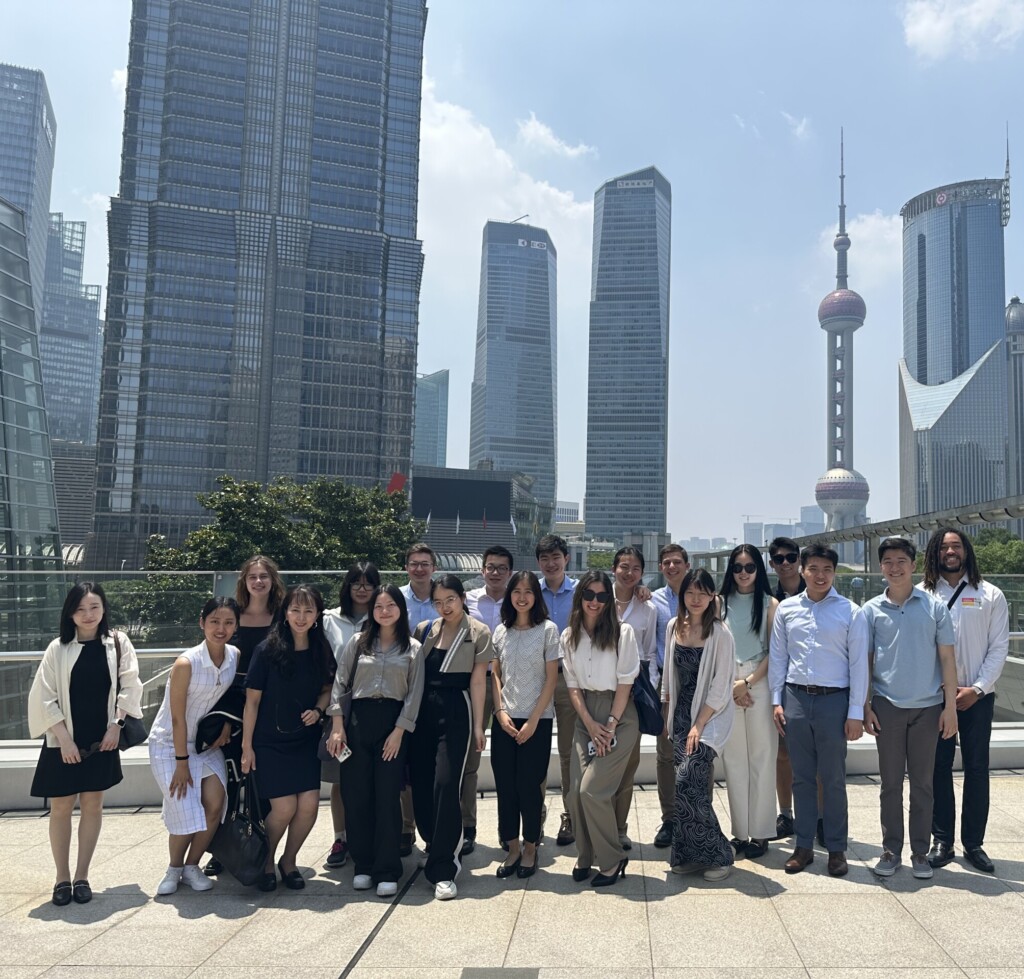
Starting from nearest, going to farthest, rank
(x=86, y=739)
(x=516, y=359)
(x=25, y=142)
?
(x=86, y=739)
(x=25, y=142)
(x=516, y=359)

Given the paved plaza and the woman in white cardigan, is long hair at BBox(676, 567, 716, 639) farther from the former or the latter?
the paved plaza

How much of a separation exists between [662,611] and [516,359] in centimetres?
17940

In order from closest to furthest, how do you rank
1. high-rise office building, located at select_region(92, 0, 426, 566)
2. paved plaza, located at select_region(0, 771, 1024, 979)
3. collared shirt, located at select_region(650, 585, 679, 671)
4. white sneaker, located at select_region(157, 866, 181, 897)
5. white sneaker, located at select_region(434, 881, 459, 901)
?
paved plaza, located at select_region(0, 771, 1024, 979)
white sneaker, located at select_region(434, 881, 459, 901)
white sneaker, located at select_region(157, 866, 181, 897)
collared shirt, located at select_region(650, 585, 679, 671)
high-rise office building, located at select_region(92, 0, 426, 566)

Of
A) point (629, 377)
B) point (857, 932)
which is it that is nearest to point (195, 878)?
point (857, 932)

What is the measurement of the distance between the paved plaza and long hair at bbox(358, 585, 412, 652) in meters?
1.22

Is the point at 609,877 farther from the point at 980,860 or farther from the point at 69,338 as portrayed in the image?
the point at 69,338

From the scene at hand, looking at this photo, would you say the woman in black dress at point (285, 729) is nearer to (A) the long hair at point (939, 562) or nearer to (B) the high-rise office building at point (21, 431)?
(A) the long hair at point (939, 562)

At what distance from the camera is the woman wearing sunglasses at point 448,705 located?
4.05 m

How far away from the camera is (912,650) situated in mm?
4062

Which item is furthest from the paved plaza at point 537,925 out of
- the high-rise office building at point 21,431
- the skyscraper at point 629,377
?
the skyscraper at point 629,377

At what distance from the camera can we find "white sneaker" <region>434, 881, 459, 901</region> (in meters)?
3.73

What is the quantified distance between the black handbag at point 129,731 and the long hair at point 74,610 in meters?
0.10

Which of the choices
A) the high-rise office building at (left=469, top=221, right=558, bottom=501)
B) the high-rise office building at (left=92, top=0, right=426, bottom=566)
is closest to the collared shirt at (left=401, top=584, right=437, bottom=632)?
the high-rise office building at (left=92, top=0, right=426, bottom=566)

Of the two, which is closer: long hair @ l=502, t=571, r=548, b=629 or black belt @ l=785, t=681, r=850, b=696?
black belt @ l=785, t=681, r=850, b=696
